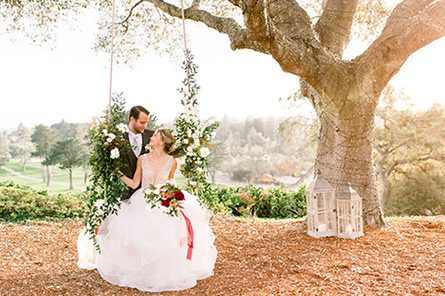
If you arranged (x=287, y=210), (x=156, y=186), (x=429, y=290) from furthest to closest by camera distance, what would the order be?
(x=287, y=210), (x=156, y=186), (x=429, y=290)

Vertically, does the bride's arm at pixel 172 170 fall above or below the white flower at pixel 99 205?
above

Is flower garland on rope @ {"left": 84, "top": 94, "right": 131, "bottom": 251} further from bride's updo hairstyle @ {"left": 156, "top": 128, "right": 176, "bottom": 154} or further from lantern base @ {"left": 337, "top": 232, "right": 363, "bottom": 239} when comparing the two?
lantern base @ {"left": 337, "top": 232, "right": 363, "bottom": 239}

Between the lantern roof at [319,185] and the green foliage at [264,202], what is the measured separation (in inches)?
150

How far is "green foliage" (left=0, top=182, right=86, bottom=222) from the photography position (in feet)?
32.6

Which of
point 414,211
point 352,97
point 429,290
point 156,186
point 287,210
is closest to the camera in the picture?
point 429,290

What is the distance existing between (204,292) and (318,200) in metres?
2.96

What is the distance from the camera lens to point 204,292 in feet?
16.1

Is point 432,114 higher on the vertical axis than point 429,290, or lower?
higher

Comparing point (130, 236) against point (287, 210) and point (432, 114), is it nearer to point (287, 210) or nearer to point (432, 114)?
point (287, 210)

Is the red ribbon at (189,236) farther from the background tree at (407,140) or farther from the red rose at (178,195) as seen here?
the background tree at (407,140)

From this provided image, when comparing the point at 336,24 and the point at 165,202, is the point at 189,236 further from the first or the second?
the point at 336,24

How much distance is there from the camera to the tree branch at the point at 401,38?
6.68 m

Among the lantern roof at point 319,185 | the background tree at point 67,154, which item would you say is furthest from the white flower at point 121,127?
the background tree at point 67,154

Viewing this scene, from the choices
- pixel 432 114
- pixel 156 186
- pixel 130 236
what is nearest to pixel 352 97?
Answer: pixel 156 186
